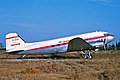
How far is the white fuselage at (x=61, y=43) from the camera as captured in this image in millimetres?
47594

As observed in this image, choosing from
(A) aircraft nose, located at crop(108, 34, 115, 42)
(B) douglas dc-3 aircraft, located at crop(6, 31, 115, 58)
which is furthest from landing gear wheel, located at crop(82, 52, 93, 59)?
(A) aircraft nose, located at crop(108, 34, 115, 42)

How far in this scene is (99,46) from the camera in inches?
1892

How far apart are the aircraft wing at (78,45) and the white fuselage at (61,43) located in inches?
33.8

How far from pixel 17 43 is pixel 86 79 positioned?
33.8 m

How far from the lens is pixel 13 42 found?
50656 millimetres

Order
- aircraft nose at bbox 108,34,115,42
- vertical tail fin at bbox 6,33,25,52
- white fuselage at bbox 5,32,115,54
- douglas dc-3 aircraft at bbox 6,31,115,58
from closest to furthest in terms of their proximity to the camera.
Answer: douglas dc-3 aircraft at bbox 6,31,115,58, white fuselage at bbox 5,32,115,54, aircraft nose at bbox 108,34,115,42, vertical tail fin at bbox 6,33,25,52

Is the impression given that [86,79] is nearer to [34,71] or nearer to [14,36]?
[34,71]

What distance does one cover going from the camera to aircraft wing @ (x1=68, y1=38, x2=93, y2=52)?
1844 inches

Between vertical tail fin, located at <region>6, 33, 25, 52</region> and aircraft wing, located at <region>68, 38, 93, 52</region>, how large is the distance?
30.0ft

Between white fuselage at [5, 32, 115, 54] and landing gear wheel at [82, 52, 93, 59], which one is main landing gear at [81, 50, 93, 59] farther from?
white fuselage at [5, 32, 115, 54]

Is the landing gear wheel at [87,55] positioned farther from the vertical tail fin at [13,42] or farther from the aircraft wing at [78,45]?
the vertical tail fin at [13,42]

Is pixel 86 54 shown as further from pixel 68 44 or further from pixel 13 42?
pixel 13 42

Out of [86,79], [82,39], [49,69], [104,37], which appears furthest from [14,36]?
[86,79]

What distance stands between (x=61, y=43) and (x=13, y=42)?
8.90 m
